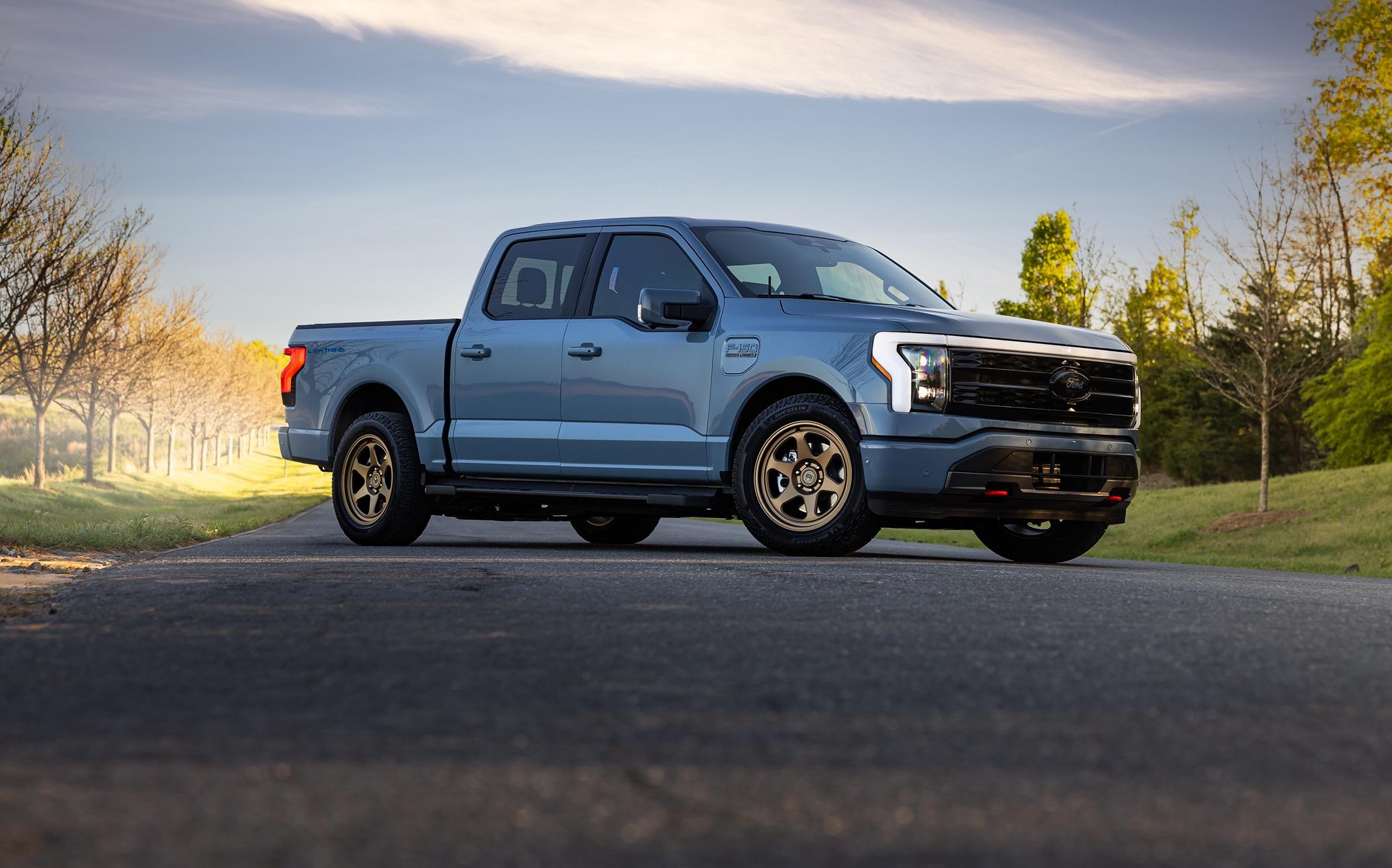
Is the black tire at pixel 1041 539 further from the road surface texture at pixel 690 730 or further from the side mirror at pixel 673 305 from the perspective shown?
the road surface texture at pixel 690 730

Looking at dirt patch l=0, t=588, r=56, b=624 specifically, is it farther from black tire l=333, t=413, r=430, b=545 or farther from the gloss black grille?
the gloss black grille

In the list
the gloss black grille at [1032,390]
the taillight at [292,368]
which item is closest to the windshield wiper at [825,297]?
the gloss black grille at [1032,390]

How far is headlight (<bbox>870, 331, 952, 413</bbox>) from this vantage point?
27.3 ft

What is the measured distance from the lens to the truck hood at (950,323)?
333 inches

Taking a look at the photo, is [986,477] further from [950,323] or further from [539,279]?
[539,279]

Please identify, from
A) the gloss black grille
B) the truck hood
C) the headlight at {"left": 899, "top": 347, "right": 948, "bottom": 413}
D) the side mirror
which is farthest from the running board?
the gloss black grille

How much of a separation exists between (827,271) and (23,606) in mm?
5580

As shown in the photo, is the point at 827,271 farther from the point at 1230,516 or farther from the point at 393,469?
the point at 1230,516

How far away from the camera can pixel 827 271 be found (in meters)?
9.72

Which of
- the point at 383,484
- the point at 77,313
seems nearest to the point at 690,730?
the point at 383,484

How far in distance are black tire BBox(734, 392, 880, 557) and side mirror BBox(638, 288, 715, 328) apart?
776 millimetres

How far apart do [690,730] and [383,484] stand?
7.58m

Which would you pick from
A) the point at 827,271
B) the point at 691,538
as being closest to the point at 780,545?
the point at 827,271

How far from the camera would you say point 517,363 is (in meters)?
9.88
